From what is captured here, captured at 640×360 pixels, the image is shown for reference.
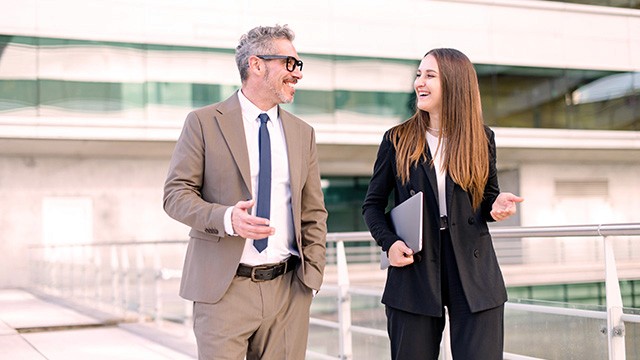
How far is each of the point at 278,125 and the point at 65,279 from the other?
1230cm

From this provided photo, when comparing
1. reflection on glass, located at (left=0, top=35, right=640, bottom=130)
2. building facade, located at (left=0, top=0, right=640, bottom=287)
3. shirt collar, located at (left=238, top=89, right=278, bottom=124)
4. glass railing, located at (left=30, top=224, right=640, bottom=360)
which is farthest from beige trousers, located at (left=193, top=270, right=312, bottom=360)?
reflection on glass, located at (left=0, top=35, right=640, bottom=130)

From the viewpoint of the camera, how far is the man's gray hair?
300cm

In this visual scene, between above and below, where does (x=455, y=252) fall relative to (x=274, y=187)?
below

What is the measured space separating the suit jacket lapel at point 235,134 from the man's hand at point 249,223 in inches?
10.6

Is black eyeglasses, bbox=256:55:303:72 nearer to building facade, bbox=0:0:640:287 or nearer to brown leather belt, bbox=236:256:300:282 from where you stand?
brown leather belt, bbox=236:256:300:282

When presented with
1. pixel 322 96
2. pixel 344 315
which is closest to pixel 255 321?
pixel 344 315

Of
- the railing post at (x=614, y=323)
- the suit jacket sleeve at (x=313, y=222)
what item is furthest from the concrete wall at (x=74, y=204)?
the suit jacket sleeve at (x=313, y=222)

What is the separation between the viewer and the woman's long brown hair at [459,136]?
2.95 metres

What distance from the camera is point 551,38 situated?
24.8m

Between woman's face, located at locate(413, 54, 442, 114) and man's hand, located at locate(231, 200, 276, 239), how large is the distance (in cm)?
71

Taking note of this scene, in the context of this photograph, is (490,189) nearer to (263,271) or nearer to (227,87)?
(263,271)

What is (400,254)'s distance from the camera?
2.94 metres

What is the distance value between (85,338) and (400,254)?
258 inches

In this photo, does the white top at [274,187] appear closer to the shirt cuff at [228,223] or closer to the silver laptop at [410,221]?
the shirt cuff at [228,223]
